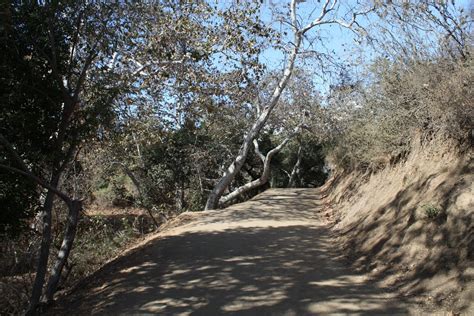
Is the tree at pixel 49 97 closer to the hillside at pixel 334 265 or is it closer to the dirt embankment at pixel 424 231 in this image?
the hillside at pixel 334 265

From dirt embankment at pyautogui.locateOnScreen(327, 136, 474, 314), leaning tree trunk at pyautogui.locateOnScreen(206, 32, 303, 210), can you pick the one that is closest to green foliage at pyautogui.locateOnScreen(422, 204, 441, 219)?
dirt embankment at pyautogui.locateOnScreen(327, 136, 474, 314)

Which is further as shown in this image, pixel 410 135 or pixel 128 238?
pixel 128 238

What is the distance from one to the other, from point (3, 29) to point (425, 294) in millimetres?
7613

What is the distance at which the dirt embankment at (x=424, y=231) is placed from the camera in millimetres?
5852

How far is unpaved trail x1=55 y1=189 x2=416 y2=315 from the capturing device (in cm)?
650

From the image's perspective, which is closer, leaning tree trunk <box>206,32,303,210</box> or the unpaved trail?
the unpaved trail

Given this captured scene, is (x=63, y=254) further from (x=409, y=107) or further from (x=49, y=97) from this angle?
(x=409, y=107)

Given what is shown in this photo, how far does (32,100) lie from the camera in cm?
874

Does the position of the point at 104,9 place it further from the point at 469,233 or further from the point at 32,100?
the point at 469,233

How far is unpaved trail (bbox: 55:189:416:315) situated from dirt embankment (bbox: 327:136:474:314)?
0.39m

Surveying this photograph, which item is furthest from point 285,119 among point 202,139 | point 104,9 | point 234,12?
point 104,9

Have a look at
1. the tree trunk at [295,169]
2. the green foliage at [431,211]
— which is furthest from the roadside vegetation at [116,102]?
the tree trunk at [295,169]

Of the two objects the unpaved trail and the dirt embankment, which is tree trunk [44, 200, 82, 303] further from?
the dirt embankment

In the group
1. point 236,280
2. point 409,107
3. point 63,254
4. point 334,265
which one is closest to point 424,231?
point 334,265
